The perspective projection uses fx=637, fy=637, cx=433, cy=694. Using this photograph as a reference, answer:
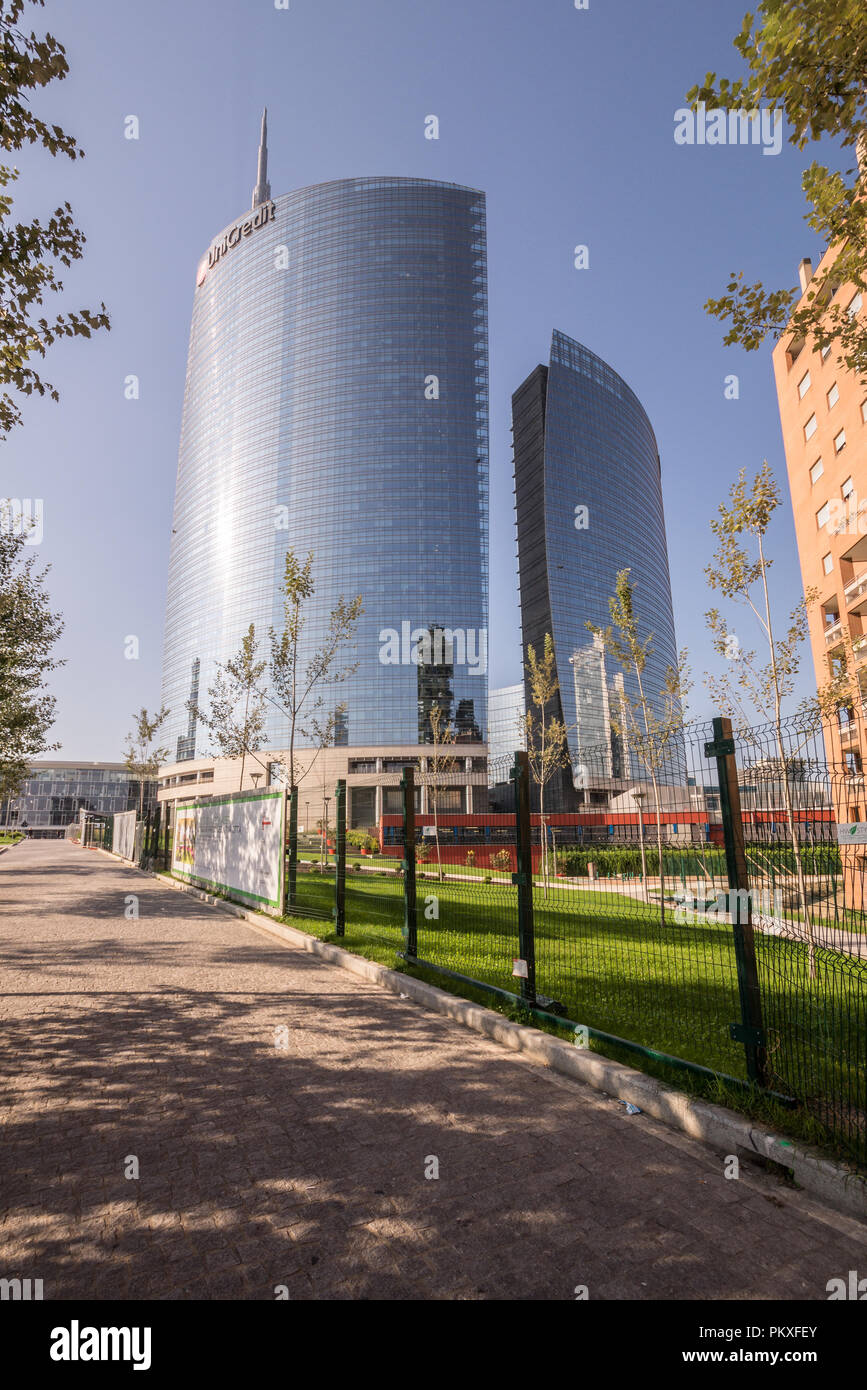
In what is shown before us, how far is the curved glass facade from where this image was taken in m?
94.7

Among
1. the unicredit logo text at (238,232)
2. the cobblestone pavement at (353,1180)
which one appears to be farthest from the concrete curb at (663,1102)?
the unicredit logo text at (238,232)

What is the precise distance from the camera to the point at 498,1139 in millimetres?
3717

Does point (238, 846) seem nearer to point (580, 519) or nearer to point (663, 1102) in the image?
point (663, 1102)

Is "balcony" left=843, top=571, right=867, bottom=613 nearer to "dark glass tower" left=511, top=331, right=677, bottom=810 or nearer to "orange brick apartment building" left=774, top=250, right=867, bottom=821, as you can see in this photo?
"orange brick apartment building" left=774, top=250, right=867, bottom=821

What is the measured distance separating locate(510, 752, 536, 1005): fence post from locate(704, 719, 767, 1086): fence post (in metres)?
2.07

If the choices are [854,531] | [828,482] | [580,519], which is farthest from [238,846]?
[580,519]

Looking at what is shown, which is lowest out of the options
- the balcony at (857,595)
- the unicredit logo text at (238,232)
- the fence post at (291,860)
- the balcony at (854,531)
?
the fence post at (291,860)

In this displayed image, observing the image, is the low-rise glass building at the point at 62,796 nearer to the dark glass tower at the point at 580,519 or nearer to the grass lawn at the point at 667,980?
the dark glass tower at the point at 580,519

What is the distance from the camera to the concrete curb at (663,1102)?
3.14 meters

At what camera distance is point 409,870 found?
347 inches

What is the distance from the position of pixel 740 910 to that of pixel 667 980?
3.35 m

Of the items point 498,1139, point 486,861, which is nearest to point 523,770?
point 498,1139

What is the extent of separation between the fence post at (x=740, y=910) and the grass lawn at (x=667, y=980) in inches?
8.6

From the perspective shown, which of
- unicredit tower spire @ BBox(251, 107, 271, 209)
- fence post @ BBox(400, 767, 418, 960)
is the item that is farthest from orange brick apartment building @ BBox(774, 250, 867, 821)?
unicredit tower spire @ BBox(251, 107, 271, 209)
